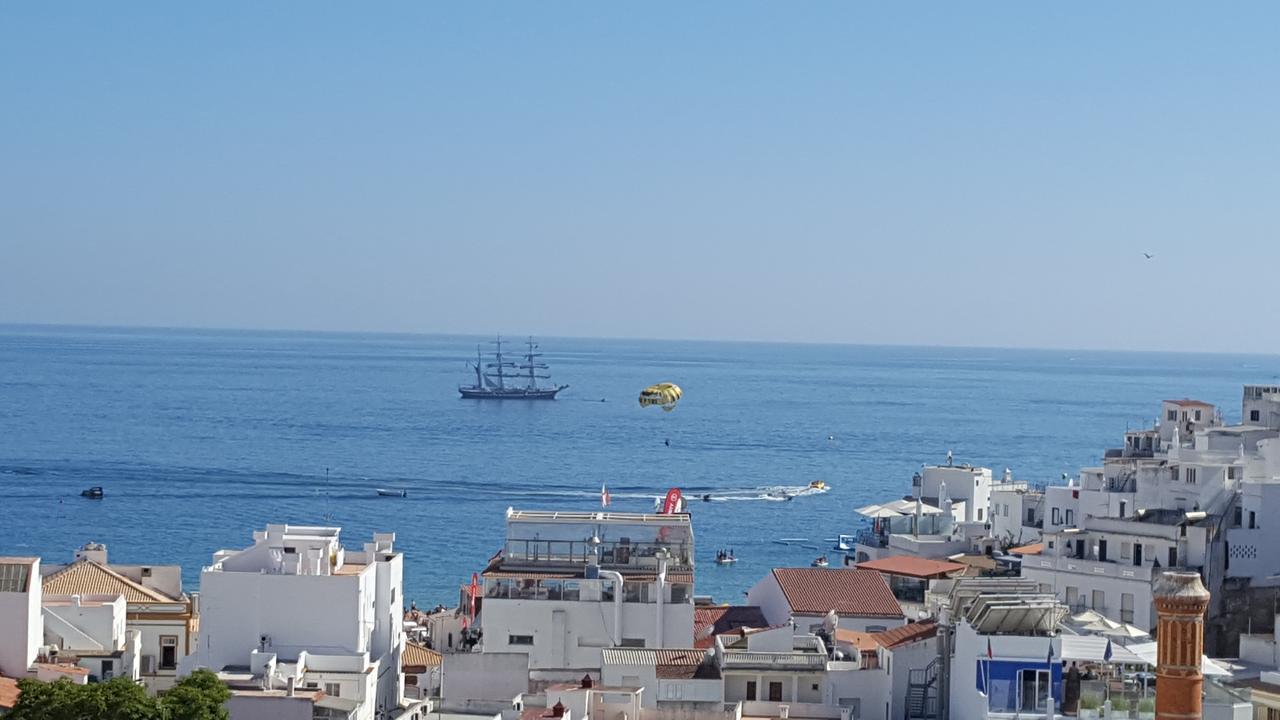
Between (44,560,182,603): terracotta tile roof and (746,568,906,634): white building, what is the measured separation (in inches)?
487

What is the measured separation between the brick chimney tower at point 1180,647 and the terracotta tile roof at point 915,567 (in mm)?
26548

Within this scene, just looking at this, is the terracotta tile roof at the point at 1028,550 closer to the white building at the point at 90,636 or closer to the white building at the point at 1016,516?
the white building at the point at 1016,516

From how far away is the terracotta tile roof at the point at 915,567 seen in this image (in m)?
49.8

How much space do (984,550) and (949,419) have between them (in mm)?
139522

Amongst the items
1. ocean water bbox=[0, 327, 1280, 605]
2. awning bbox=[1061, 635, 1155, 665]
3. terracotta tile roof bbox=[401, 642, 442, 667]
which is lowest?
ocean water bbox=[0, 327, 1280, 605]

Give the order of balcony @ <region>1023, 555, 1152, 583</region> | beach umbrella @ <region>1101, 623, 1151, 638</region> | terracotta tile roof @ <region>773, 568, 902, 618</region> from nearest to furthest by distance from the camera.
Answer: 1. beach umbrella @ <region>1101, 623, 1151, 638</region>
2. terracotta tile roof @ <region>773, 568, 902, 618</region>
3. balcony @ <region>1023, 555, 1152, 583</region>

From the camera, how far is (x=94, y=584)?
122ft

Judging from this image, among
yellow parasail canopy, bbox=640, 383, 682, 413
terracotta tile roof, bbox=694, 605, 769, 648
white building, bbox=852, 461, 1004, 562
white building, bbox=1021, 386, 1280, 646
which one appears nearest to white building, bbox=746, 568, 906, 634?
terracotta tile roof, bbox=694, 605, 769, 648

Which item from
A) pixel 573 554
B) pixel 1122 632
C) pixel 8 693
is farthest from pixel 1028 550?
pixel 8 693

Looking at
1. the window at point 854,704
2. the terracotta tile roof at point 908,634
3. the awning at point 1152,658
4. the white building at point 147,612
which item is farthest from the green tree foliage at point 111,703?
the awning at point 1152,658

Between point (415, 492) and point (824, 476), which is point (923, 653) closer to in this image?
point (415, 492)

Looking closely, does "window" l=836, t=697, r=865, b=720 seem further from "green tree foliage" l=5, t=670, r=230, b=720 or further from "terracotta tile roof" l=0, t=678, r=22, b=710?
"terracotta tile roof" l=0, t=678, r=22, b=710

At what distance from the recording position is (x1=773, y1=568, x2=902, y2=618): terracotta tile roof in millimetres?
38406

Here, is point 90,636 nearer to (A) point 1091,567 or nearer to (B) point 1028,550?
(A) point 1091,567
